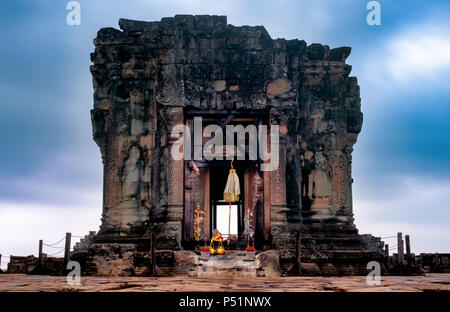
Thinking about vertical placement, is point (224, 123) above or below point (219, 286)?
above

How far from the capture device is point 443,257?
19281 millimetres

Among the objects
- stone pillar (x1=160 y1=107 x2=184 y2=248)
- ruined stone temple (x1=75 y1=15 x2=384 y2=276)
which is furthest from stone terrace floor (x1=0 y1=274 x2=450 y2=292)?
stone pillar (x1=160 y1=107 x2=184 y2=248)

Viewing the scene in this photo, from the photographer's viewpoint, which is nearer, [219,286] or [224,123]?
[219,286]

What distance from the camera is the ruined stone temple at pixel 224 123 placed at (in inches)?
539

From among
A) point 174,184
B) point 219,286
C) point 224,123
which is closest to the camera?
point 219,286

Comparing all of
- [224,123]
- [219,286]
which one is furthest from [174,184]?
[219,286]

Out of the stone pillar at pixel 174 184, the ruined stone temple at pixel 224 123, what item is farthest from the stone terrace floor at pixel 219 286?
the stone pillar at pixel 174 184

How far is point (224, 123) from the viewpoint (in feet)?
46.2

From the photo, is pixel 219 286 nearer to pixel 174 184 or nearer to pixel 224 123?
pixel 174 184

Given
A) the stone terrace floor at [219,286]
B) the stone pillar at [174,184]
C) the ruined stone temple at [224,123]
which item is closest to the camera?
the stone terrace floor at [219,286]

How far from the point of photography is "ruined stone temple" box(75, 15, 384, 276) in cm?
1369

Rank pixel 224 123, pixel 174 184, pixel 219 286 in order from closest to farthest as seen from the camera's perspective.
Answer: pixel 219 286, pixel 174 184, pixel 224 123

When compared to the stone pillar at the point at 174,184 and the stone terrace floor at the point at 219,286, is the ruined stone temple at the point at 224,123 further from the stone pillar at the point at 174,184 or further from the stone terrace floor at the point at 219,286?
the stone terrace floor at the point at 219,286
